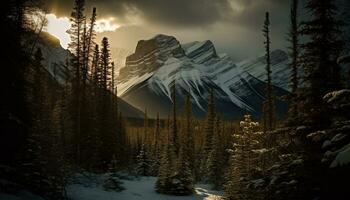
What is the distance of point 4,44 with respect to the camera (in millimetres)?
A: 17234

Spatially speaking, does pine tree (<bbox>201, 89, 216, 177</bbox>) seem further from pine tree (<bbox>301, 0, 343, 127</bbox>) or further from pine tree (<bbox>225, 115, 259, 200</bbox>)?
pine tree (<bbox>301, 0, 343, 127</bbox>)

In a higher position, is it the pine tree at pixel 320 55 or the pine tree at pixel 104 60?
the pine tree at pixel 104 60

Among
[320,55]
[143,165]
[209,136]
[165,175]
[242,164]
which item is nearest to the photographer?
[320,55]

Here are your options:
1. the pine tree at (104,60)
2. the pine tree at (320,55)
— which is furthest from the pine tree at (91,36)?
the pine tree at (320,55)

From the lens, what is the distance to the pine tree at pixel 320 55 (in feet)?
53.0

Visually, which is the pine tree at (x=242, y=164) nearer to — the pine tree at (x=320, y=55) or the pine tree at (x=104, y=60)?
the pine tree at (x=320, y=55)

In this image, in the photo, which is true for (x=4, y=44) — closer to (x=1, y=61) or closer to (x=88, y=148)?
(x=1, y=61)

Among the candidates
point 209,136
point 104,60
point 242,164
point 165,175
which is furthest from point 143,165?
point 242,164

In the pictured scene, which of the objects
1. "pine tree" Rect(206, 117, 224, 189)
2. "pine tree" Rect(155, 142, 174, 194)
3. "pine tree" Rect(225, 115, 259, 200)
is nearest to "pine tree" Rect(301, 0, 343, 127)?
"pine tree" Rect(225, 115, 259, 200)

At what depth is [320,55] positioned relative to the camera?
55.6 feet

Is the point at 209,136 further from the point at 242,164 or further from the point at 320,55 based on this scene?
the point at 320,55

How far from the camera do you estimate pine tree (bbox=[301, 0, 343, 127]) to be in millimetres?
16156

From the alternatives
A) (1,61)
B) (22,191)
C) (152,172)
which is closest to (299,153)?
(22,191)

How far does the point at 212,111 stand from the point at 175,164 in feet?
79.5
